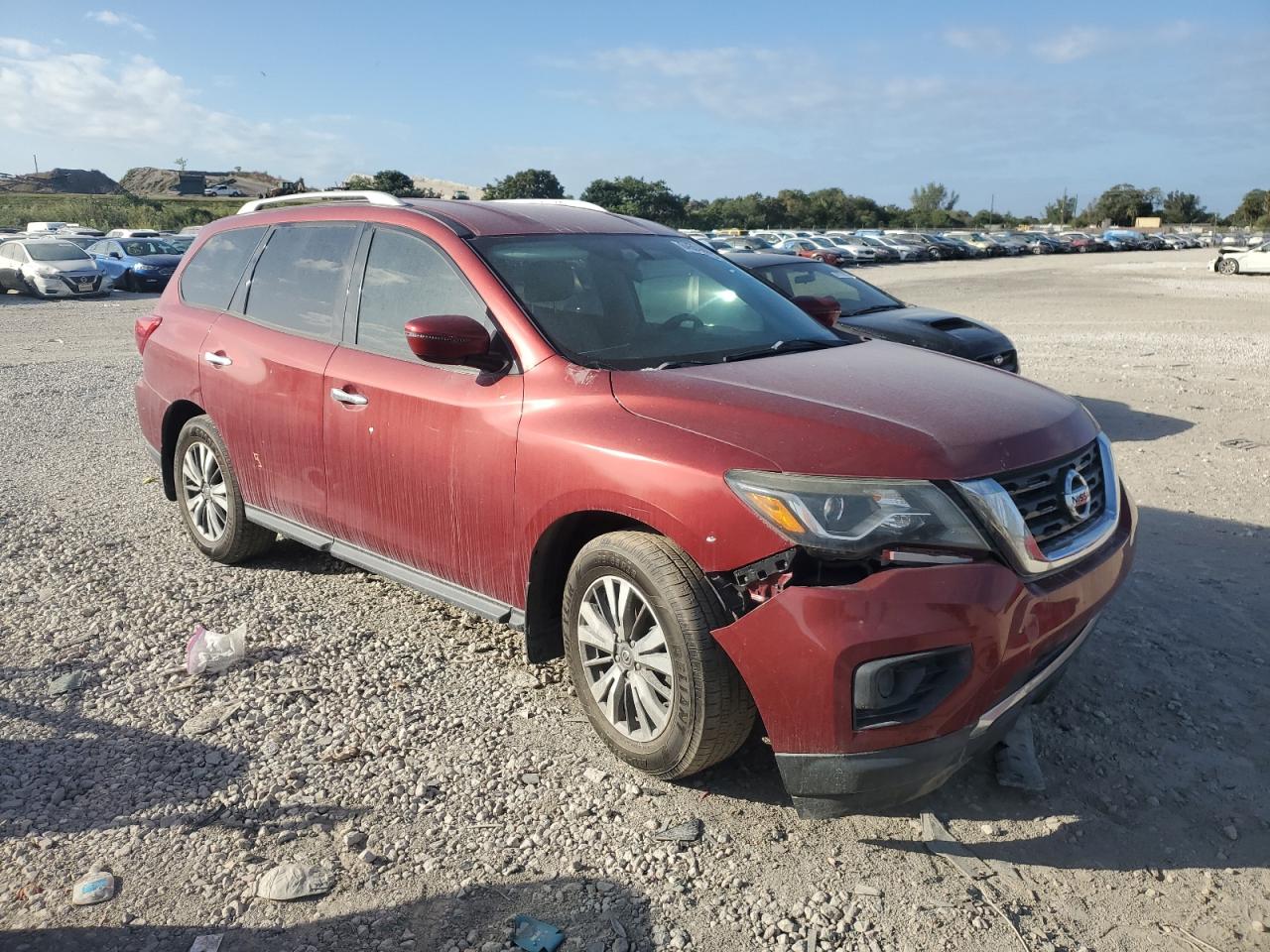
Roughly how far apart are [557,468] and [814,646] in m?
1.12

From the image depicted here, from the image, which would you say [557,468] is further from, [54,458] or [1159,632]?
[54,458]

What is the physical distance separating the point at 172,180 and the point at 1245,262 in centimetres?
9881

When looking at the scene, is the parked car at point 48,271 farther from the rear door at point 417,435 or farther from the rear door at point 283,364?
the rear door at point 417,435

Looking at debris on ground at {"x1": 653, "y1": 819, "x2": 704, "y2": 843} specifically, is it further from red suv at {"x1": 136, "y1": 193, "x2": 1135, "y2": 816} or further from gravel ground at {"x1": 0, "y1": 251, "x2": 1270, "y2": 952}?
red suv at {"x1": 136, "y1": 193, "x2": 1135, "y2": 816}

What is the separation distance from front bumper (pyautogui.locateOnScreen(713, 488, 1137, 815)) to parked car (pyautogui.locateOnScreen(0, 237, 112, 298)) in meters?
27.0

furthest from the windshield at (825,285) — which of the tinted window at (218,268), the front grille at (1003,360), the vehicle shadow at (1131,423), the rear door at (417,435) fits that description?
the rear door at (417,435)

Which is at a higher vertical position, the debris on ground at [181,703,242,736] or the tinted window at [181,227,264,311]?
the tinted window at [181,227,264,311]

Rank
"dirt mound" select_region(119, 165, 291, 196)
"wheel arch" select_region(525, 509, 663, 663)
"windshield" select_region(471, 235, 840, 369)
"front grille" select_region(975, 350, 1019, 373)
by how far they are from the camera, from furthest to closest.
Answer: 1. "dirt mound" select_region(119, 165, 291, 196)
2. "front grille" select_region(975, 350, 1019, 373)
3. "windshield" select_region(471, 235, 840, 369)
4. "wheel arch" select_region(525, 509, 663, 663)

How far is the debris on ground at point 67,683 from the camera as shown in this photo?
4075mm

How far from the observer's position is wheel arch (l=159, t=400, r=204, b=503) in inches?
222

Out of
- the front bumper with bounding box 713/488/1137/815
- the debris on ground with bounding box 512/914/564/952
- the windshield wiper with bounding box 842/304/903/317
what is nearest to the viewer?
the debris on ground with bounding box 512/914/564/952

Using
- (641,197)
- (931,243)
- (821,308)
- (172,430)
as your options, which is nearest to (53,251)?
(172,430)

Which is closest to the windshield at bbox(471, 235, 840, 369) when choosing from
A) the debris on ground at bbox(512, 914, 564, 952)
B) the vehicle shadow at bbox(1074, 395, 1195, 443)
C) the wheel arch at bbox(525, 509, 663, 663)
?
the wheel arch at bbox(525, 509, 663, 663)

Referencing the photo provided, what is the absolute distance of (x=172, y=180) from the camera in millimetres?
102000
